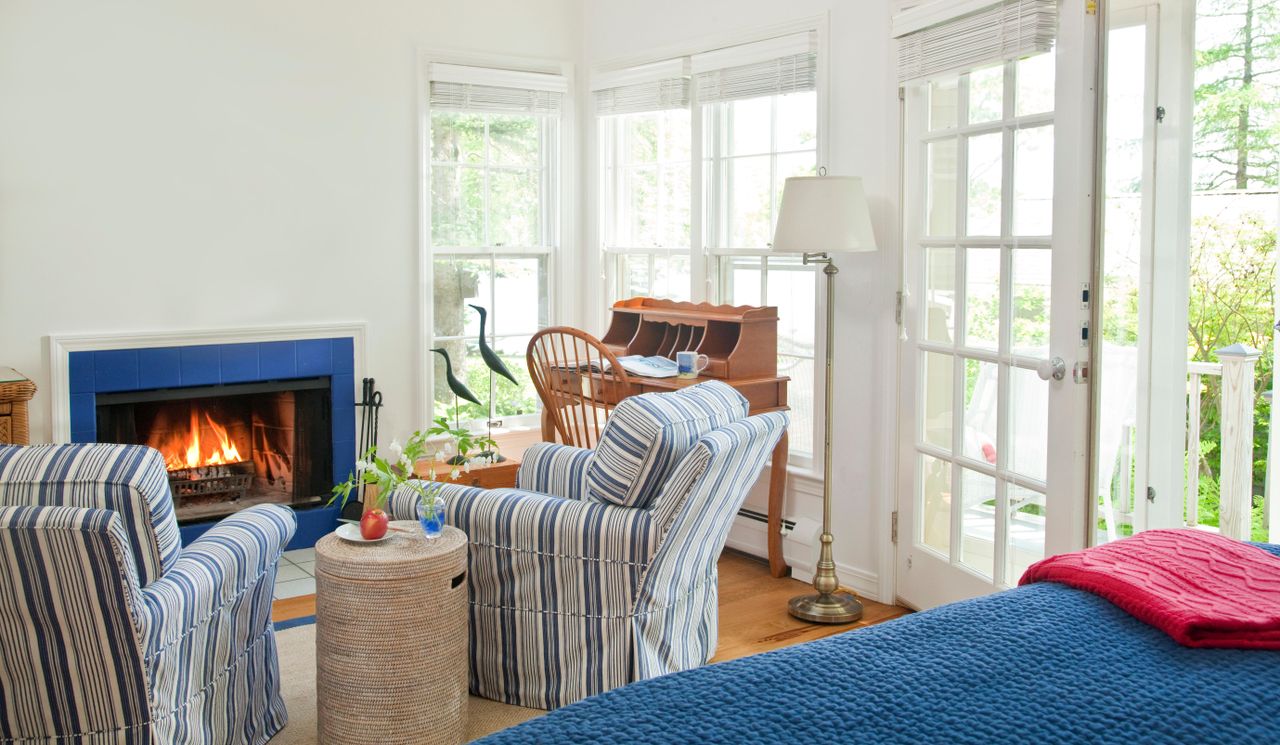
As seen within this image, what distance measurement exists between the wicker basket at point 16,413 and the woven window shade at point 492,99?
2.23 m

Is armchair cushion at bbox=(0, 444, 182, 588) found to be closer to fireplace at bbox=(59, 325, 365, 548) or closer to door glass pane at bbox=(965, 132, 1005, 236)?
fireplace at bbox=(59, 325, 365, 548)

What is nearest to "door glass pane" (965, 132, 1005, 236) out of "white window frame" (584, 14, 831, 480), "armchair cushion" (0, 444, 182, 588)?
"white window frame" (584, 14, 831, 480)

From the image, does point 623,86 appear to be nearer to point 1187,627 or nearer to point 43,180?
point 43,180

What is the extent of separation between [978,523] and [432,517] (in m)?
1.85

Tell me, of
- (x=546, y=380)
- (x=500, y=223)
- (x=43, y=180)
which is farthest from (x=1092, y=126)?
(x=43, y=180)

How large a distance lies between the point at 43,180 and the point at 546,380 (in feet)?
6.86

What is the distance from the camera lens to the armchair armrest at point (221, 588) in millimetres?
2484

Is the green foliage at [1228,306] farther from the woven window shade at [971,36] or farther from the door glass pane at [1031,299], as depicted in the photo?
the woven window shade at [971,36]

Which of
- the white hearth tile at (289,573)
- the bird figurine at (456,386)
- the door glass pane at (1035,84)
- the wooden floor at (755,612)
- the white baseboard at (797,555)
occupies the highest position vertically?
the door glass pane at (1035,84)

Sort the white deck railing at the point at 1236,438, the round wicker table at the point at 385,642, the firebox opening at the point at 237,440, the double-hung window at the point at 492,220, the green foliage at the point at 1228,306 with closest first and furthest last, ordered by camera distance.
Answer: the round wicker table at the point at 385,642, the white deck railing at the point at 1236,438, the green foliage at the point at 1228,306, the firebox opening at the point at 237,440, the double-hung window at the point at 492,220

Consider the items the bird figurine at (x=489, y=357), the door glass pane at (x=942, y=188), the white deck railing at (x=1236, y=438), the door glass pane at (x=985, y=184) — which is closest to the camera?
the door glass pane at (x=985, y=184)

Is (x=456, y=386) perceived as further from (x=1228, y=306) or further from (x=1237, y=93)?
(x=1237, y=93)

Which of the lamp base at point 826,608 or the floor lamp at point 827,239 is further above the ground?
the floor lamp at point 827,239

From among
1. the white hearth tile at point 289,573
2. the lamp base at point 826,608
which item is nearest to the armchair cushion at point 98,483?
the white hearth tile at point 289,573
